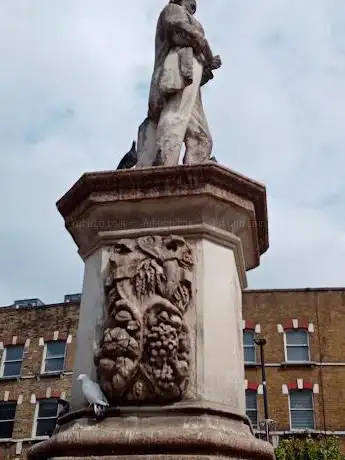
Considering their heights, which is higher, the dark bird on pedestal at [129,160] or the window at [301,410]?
the dark bird on pedestal at [129,160]

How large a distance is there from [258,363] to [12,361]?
10.5m

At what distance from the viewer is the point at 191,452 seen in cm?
323

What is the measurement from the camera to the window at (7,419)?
24609mm

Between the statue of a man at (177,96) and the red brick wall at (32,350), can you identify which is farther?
the red brick wall at (32,350)

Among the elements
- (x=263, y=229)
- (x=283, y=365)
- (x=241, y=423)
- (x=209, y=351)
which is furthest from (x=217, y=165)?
(x=283, y=365)

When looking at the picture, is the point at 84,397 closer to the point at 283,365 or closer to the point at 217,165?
the point at 217,165

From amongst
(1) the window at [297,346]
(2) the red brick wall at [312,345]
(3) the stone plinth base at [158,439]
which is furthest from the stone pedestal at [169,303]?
(1) the window at [297,346]

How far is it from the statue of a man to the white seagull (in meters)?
1.90

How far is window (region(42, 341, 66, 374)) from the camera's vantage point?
2522 cm

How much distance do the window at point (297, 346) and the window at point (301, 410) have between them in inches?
53.5

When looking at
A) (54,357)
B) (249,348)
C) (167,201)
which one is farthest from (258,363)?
(167,201)

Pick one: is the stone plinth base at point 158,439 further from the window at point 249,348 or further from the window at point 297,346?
the window at point 297,346

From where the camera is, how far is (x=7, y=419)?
2477 centimetres

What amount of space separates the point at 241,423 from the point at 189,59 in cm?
304
